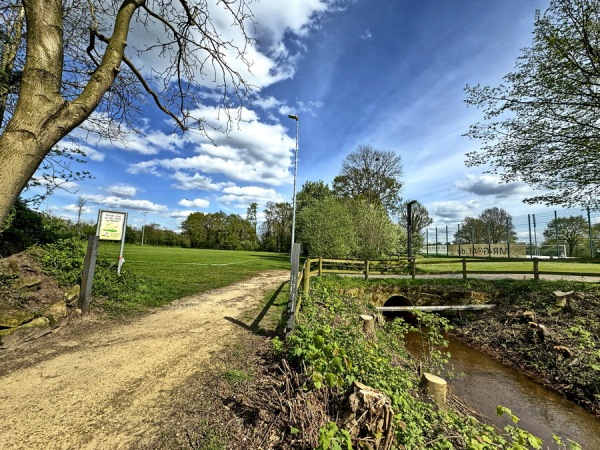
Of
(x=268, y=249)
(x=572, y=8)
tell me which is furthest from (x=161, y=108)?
(x=268, y=249)

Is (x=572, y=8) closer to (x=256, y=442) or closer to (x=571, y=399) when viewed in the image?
(x=571, y=399)

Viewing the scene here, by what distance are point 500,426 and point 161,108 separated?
7.16m

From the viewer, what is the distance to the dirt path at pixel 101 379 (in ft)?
7.50

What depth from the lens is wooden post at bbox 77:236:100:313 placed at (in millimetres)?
5274

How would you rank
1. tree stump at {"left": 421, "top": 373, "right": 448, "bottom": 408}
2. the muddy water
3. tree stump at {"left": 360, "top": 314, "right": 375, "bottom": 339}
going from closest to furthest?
1. tree stump at {"left": 421, "top": 373, "right": 448, "bottom": 408}
2. the muddy water
3. tree stump at {"left": 360, "top": 314, "right": 375, "bottom": 339}

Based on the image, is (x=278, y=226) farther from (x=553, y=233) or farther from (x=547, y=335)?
(x=547, y=335)

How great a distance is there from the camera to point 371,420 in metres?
2.21

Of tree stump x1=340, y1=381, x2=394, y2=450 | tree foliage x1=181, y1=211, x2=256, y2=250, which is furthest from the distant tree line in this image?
tree stump x1=340, y1=381, x2=394, y2=450

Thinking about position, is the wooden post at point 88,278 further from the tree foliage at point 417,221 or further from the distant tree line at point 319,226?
the tree foliage at point 417,221

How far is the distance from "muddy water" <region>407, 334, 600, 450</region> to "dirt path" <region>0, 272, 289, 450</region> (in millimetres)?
4966

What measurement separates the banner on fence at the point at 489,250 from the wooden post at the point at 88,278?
106 ft

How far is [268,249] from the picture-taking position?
5734 centimetres

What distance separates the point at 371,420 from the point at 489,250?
33.9m

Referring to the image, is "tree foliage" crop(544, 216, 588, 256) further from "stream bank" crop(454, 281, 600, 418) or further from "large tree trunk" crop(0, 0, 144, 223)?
"large tree trunk" crop(0, 0, 144, 223)
